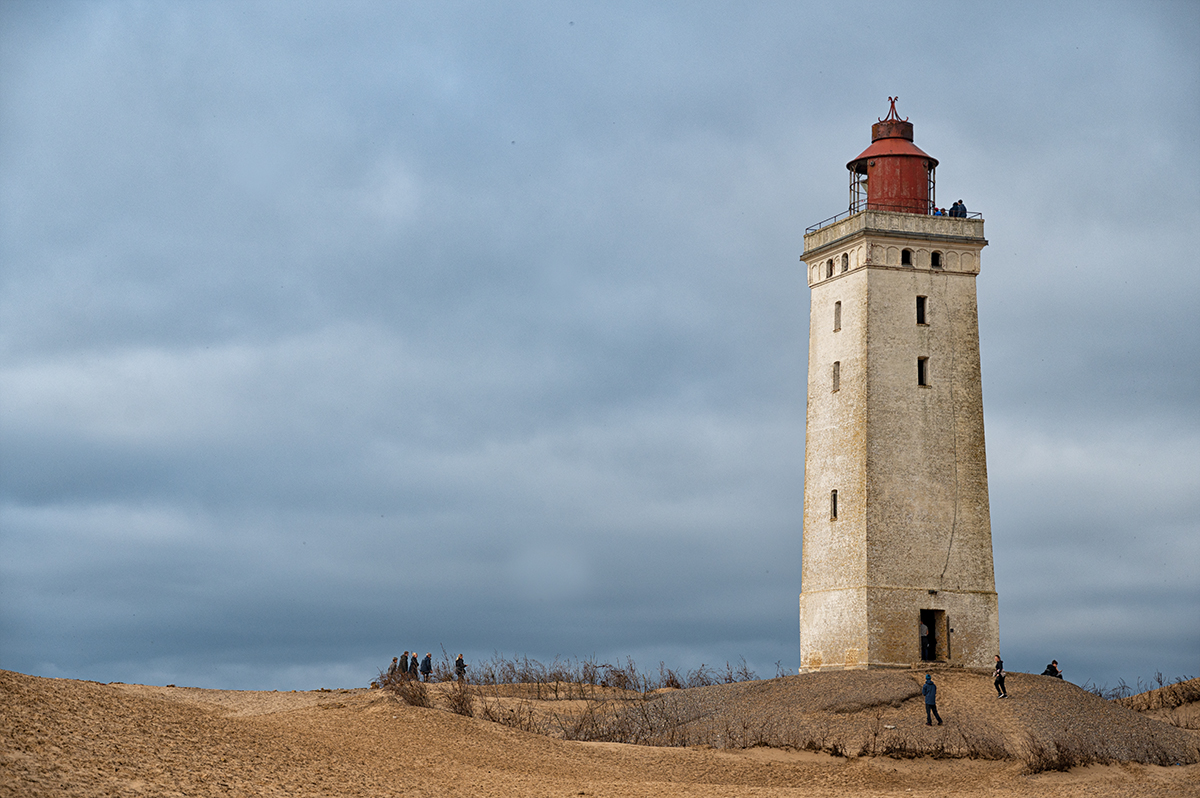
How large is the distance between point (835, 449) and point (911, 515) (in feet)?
10.2

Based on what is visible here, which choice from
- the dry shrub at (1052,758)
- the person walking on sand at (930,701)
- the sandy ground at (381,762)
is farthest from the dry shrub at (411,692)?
the dry shrub at (1052,758)

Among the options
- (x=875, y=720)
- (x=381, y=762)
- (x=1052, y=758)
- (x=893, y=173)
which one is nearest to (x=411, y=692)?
(x=381, y=762)

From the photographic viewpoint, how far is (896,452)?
36.5 metres

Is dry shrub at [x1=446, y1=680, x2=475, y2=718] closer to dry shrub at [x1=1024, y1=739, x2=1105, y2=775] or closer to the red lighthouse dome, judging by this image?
dry shrub at [x1=1024, y1=739, x2=1105, y2=775]

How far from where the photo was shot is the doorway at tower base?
115ft

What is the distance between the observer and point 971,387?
37.8m

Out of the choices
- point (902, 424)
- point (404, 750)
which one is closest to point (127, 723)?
point (404, 750)

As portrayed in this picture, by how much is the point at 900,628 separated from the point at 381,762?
61.3 feet

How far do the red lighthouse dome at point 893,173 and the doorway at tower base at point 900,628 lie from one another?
494 inches

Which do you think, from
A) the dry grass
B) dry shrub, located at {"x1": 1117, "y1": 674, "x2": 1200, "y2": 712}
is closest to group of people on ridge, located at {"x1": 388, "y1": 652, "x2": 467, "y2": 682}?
the dry grass

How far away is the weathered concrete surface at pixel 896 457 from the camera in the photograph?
35.8m

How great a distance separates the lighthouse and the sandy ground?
7.05 meters

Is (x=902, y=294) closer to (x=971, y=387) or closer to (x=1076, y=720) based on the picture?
(x=971, y=387)

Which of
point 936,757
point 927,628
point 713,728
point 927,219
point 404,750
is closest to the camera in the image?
point 404,750
